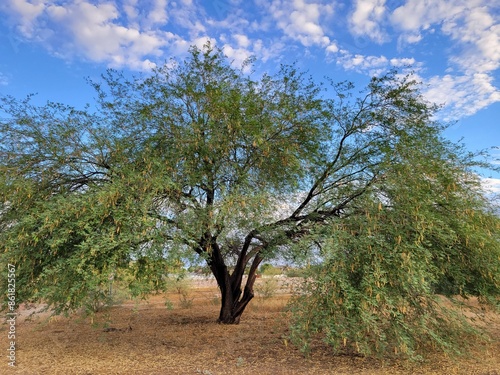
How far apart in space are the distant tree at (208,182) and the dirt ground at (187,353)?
1.18 metres

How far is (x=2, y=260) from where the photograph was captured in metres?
7.34

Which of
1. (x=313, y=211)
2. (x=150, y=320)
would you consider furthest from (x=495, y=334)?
(x=150, y=320)

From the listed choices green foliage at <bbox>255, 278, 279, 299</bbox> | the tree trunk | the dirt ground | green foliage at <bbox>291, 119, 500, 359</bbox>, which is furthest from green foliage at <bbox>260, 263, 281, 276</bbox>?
green foliage at <bbox>291, 119, 500, 359</bbox>

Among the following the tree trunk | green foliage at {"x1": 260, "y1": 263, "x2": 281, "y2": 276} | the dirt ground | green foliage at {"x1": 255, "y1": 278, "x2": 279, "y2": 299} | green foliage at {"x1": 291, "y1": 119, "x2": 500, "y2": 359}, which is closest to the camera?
green foliage at {"x1": 291, "y1": 119, "x2": 500, "y2": 359}

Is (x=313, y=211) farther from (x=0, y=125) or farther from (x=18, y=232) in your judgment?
(x=0, y=125)

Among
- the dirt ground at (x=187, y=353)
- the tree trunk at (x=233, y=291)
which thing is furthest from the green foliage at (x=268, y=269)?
the dirt ground at (x=187, y=353)

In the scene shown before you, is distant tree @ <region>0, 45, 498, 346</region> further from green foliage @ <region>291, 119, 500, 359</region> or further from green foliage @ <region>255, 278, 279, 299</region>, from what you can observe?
green foliage @ <region>255, 278, 279, 299</region>

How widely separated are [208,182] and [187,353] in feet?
12.3

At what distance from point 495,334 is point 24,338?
12.6 meters

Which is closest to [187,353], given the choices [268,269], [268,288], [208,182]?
[208,182]

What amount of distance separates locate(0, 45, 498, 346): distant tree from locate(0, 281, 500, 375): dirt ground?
3.87 ft

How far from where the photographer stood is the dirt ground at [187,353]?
276 inches

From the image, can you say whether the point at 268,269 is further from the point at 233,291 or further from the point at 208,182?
the point at 208,182

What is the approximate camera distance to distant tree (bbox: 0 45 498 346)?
22.9 feet
